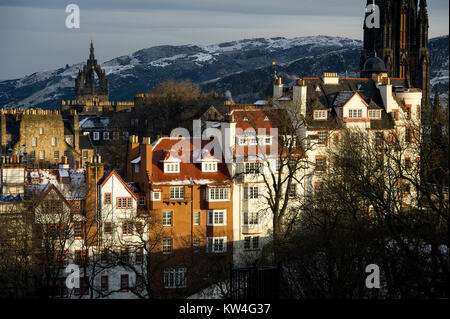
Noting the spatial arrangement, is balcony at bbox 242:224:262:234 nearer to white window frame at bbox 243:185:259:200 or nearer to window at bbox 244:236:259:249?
window at bbox 244:236:259:249

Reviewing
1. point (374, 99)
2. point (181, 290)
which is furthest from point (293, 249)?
point (374, 99)

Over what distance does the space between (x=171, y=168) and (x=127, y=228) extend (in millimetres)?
5990

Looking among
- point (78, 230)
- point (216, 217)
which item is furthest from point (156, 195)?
point (78, 230)

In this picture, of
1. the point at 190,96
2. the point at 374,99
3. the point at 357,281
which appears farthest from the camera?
the point at 190,96

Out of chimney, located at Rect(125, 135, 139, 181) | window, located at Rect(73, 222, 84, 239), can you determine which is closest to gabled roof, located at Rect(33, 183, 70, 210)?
window, located at Rect(73, 222, 84, 239)

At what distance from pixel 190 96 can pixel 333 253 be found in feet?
241

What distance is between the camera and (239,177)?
5784 centimetres

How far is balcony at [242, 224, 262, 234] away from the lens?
2274 inches

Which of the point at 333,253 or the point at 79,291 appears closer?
the point at 333,253

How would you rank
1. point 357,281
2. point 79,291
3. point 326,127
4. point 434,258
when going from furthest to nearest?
point 326,127 → point 79,291 → point 357,281 → point 434,258

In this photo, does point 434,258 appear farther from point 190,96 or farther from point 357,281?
point 190,96

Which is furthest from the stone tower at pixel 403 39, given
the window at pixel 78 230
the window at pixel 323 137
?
the window at pixel 78 230

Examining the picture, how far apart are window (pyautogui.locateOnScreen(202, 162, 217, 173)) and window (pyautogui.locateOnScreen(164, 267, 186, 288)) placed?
7755mm

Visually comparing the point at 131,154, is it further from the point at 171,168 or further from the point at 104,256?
A: the point at 104,256
